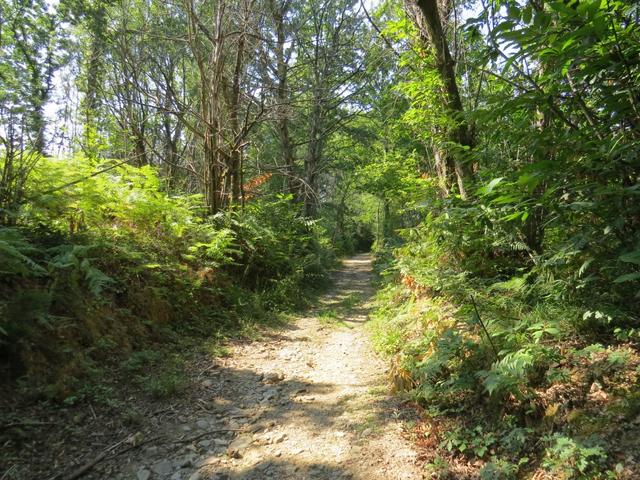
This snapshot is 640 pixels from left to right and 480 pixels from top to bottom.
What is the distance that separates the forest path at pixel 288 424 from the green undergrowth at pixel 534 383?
399mm

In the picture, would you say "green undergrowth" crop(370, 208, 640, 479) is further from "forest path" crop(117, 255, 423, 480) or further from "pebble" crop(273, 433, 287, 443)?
"pebble" crop(273, 433, 287, 443)

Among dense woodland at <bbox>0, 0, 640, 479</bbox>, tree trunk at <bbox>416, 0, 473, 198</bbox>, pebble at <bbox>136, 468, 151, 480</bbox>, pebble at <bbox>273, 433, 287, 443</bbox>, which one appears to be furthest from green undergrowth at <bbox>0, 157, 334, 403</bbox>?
tree trunk at <bbox>416, 0, 473, 198</bbox>

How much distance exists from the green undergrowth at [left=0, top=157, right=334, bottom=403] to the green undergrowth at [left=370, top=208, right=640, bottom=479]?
2.98 metres

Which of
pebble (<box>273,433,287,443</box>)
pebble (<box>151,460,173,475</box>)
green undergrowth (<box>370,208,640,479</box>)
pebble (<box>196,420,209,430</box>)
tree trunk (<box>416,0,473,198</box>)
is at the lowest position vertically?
pebble (<box>273,433,287,443</box>)

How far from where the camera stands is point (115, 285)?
561 centimetres

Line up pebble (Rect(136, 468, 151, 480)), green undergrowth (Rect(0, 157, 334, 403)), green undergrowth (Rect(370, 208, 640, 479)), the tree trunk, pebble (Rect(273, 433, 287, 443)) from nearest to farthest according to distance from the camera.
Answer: green undergrowth (Rect(370, 208, 640, 479)) < pebble (Rect(136, 468, 151, 480)) < pebble (Rect(273, 433, 287, 443)) < green undergrowth (Rect(0, 157, 334, 403)) < the tree trunk

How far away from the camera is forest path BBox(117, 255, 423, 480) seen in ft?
10.5

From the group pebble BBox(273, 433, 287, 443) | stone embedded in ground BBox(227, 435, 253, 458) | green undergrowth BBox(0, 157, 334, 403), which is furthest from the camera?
green undergrowth BBox(0, 157, 334, 403)

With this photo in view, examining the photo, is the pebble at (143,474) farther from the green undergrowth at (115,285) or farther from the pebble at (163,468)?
the green undergrowth at (115,285)

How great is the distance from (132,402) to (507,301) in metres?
4.15

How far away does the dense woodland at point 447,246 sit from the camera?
2.61 metres

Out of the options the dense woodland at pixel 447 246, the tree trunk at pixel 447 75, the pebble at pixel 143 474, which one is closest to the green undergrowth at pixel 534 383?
the dense woodland at pixel 447 246

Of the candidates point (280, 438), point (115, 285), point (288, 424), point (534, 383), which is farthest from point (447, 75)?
point (115, 285)

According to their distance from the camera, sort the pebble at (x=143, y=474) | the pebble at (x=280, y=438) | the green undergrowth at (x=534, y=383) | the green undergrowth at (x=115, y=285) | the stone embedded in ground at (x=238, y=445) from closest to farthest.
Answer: the green undergrowth at (x=534, y=383) < the pebble at (x=143, y=474) < the stone embedded in ground at (x=238, y=445) < the pebble at (x=280, y=438) < the green undergrowth at (x=115, y=285)
